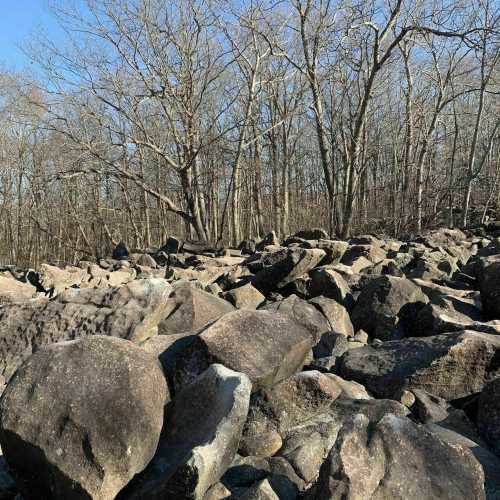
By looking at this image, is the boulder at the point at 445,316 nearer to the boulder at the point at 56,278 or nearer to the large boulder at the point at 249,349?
the large boulder at the point at 249,349

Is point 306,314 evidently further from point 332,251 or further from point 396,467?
point 332,251

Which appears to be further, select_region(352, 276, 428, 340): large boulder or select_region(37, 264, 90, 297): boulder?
select_region(37, 264, 90, 297): boulder

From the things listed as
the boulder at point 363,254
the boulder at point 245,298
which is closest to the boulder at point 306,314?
the boulder at point 245,298

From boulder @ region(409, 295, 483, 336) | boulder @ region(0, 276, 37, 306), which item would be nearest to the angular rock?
boulder @ region(409, 295, 483, 336)

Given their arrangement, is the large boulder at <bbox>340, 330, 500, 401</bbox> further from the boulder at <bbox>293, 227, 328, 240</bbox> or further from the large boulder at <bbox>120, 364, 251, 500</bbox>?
the boulder at <bbox>293, 227, 328, 240</bbox>

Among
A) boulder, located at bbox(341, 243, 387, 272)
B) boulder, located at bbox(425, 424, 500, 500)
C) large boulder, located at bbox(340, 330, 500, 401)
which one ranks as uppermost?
boulder, located at bbox(341, 243, 387, 272)

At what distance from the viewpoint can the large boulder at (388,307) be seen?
3.87m

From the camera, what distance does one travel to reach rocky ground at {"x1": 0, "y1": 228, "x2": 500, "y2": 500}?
6.11 ft

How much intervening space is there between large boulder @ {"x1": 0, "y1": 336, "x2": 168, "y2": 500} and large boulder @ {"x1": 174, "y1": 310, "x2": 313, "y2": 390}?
1.28ft

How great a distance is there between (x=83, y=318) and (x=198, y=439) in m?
1.67

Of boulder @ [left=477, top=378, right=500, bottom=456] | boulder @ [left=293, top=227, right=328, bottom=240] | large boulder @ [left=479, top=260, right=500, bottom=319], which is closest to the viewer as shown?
boulder @ [left=477, top=378, right=500, bottom=456]

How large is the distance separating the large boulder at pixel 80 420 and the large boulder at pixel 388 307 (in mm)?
2036

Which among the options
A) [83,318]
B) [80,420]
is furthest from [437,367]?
[83,318]

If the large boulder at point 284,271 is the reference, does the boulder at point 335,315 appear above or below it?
below
